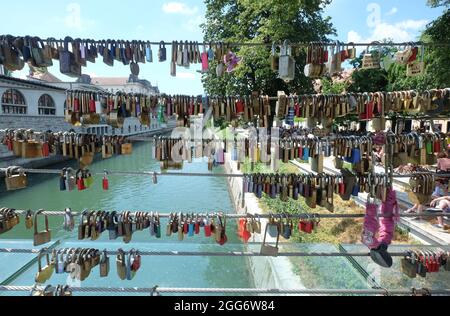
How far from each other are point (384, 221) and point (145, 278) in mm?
3921

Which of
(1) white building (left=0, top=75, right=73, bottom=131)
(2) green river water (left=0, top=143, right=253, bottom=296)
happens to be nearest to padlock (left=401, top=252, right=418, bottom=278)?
(2) green river water (left=0, top=143, right=253, bottom=296)

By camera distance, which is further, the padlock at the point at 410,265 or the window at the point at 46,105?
the window at the point at 46,105

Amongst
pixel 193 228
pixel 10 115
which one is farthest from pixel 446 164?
pixel 10 115

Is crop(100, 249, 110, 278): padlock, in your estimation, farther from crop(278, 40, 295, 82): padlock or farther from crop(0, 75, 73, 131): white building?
crop(0, 75, 73, 131): white building

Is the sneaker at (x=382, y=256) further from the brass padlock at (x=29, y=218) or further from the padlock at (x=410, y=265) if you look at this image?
the brass padlock at (x=29, y=218)

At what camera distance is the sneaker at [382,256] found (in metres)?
2.96

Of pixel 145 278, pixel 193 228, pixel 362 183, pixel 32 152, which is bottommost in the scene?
pixel 145 278

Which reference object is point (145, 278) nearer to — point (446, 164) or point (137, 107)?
point (137, 107)

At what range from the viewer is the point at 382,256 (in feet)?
9.75

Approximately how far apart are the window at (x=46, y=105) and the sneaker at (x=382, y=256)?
33171 mm

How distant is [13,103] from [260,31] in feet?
74.6

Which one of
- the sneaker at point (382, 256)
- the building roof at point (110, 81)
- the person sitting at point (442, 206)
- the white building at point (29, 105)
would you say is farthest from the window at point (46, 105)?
the building roof at point (110, 81)

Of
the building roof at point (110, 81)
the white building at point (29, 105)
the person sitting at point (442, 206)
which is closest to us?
the person sitting at point (442, 206)

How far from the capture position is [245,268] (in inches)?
257
